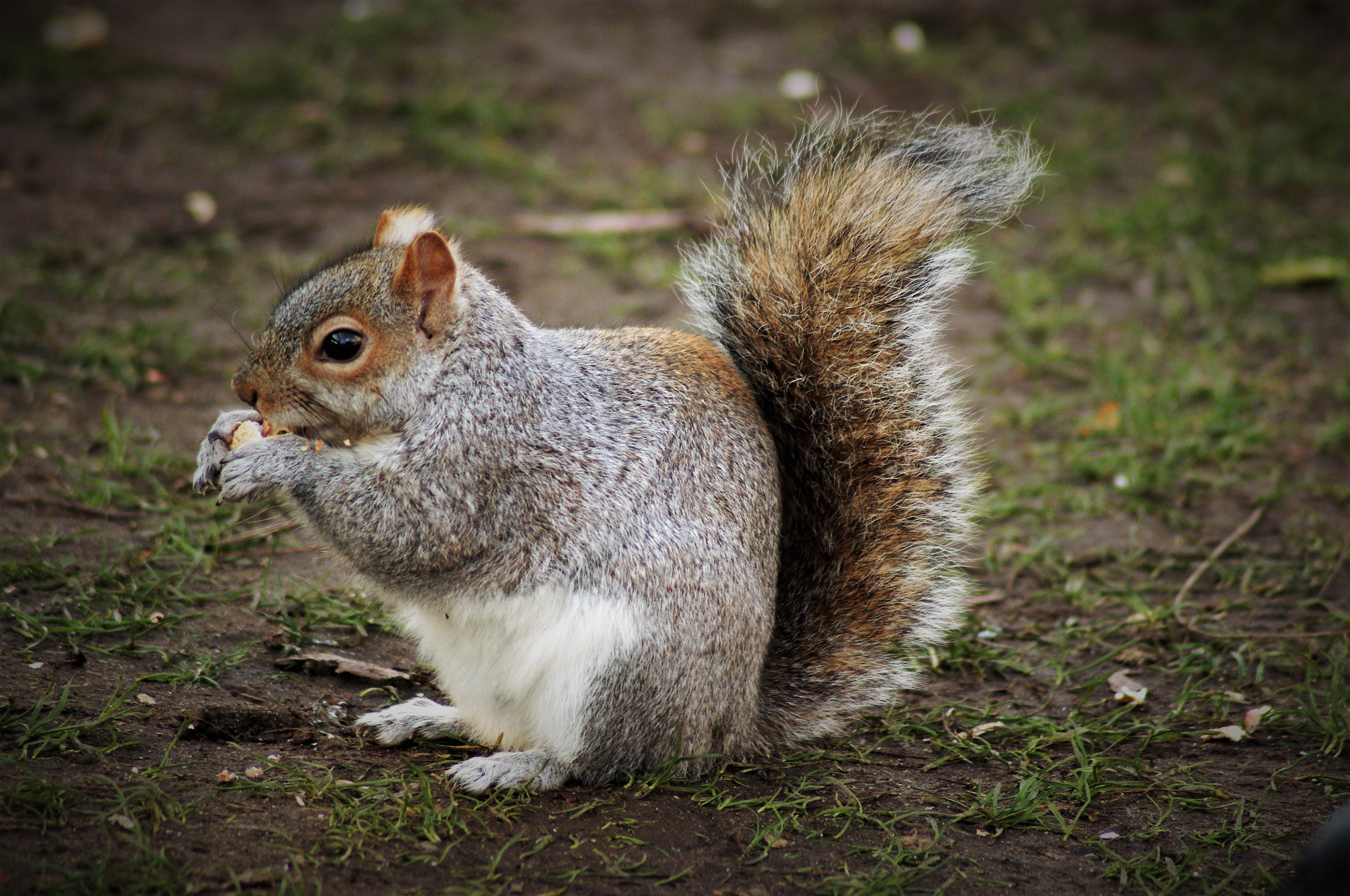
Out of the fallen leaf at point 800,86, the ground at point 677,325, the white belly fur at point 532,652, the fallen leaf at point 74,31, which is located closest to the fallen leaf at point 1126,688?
the ground at point 677,325

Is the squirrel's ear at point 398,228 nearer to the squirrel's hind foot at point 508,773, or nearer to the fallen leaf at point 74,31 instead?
the squirrel's hind foot at point 508,773

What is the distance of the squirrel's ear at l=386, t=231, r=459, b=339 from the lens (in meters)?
1.99

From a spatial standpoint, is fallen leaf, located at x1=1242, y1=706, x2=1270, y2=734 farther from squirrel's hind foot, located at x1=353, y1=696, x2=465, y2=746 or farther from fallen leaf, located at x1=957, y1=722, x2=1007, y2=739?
squirrel's hind foot, located at x1=353, y1=696, x2=465, y2=746

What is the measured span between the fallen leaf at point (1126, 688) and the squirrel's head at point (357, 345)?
168cm

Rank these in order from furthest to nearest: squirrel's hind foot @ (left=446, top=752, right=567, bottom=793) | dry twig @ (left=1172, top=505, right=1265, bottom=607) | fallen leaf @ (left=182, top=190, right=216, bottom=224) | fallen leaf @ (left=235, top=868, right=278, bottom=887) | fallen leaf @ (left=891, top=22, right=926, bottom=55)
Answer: fallen leaf @ (left=891, top=22, right=926, bottom=55), fallen leaf @ (left=182, top=190, right=216, bottom=224), dry twig @ (left=1172, top=505, right=1265, bottom=607), squirrel's hind foot @ (left=446, top=752, right=567, bottom=793), fallen leaf @ (left=235, top=868, right=278, bottom=887)

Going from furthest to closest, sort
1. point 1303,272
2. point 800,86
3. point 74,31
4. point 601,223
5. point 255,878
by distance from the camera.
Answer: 1. point 800,86
2. point 74,31
3. point 601,223
4. point 1303,272
5. point 255,878

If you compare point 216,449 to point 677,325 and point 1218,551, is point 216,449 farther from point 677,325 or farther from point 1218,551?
point 1218,551

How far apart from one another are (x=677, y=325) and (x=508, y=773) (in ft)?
6.91

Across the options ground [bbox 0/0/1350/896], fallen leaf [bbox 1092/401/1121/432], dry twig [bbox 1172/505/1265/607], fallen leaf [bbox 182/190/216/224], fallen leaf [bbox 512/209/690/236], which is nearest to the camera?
ground [bbox 0/0/1350/896]

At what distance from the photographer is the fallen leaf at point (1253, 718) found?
239 cm

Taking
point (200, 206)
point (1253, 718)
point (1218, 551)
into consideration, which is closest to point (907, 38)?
point (200, 206)

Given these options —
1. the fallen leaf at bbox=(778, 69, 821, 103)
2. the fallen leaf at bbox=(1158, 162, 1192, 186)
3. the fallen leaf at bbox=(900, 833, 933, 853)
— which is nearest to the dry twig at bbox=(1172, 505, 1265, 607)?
the fallen leaf at bbox=(900, 833, 933, 853)

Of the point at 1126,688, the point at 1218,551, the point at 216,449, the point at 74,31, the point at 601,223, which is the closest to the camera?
the point at 216,449

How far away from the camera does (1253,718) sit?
2.41 metres
